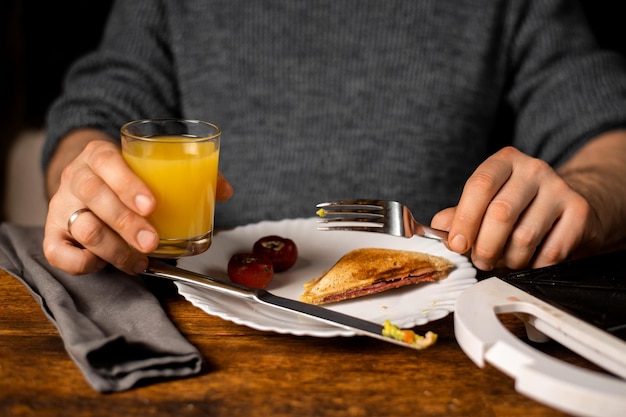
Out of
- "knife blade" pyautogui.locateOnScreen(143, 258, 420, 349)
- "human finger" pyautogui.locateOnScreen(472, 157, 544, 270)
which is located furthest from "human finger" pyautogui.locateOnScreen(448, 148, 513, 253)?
"knife blade" pyautogui.locateOnScreen(143, 258, 420, 349)

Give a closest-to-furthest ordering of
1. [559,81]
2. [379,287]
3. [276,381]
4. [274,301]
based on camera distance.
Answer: [276,381]
[274,301]
[379,287]
[559,81]

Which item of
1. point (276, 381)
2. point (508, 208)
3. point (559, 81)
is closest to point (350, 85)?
point (559, 81)

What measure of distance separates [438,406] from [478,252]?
347 mm

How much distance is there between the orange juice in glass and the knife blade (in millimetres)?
35

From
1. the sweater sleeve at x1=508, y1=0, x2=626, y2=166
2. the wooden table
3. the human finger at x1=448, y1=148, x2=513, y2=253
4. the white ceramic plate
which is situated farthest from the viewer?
the sweater sleeve at x1=508, y1=0, x2=626, y2=166

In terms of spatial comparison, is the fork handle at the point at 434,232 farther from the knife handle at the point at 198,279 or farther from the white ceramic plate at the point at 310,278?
the knife handle at the point at 198,279

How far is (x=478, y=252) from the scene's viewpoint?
1084mm

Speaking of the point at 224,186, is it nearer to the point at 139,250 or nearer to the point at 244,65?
the point at 139,250

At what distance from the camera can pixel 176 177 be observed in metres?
1.02

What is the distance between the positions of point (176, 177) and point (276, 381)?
0.35 metres

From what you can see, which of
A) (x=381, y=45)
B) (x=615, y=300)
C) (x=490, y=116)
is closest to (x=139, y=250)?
(x=615, y=300)

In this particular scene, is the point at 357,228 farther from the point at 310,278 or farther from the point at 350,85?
the point at 350,85

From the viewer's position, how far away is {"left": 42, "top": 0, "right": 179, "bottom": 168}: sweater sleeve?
168 centimetres

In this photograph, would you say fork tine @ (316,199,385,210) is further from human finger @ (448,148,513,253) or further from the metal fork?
Answer: human finger @ (448,148,513,253)
